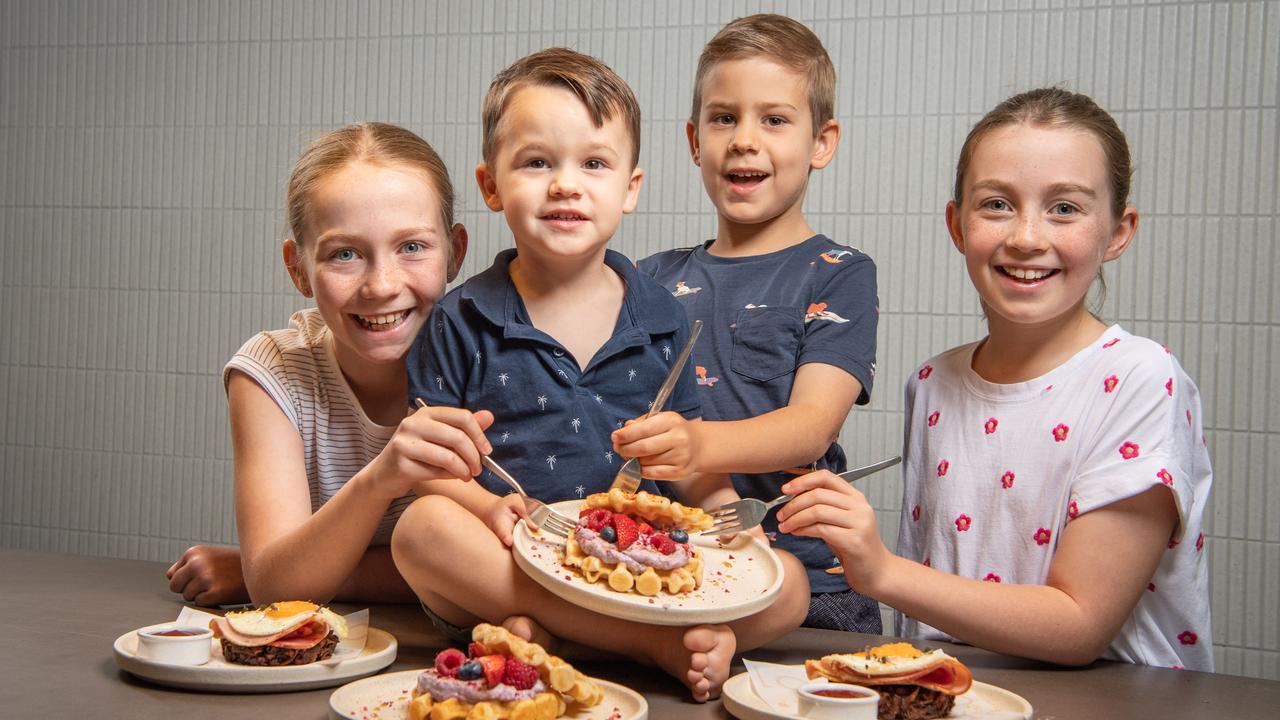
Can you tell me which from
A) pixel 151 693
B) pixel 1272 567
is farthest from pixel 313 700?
pixel 1272 567

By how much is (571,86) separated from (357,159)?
297mm

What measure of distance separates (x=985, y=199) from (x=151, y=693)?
1023 mm

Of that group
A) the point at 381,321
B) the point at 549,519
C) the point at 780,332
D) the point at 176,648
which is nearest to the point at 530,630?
the point at 549,519

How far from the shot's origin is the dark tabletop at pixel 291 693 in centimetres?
102

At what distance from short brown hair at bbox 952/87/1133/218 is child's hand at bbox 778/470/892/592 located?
0.50 metres

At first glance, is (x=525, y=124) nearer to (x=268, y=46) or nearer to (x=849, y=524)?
(x=849, y=524)

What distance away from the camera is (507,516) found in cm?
112

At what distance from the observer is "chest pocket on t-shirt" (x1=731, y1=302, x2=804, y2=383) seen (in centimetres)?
143

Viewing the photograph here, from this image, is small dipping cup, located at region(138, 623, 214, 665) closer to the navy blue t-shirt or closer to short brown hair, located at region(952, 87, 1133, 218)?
the navy blue t-shirt

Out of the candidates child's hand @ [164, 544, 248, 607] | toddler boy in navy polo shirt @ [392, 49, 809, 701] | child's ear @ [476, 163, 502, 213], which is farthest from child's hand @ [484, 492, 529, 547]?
child's hand @ [164, 544, 248, 607]

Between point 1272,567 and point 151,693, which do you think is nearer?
point 151,693

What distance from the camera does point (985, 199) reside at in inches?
54.1

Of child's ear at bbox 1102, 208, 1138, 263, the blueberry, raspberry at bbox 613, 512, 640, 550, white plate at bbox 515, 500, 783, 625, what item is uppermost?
child's ear at bbox 1102, 208, 1138, 263

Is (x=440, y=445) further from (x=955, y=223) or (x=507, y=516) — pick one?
(x=955, y=223)
